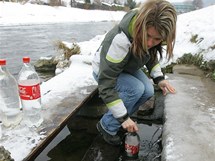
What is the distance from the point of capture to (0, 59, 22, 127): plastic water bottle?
242cm

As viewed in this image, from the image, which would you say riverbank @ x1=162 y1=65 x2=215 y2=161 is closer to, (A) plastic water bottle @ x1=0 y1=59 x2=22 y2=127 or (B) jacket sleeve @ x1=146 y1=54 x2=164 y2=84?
(B) jacket sleeve @ x1=146 y1=54 x2=164 y2=84

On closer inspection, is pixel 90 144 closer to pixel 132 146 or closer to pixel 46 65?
pixel 132 146

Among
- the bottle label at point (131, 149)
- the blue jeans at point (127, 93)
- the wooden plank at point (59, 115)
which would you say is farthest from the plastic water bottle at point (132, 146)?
the wooden plank at point (59, 115)

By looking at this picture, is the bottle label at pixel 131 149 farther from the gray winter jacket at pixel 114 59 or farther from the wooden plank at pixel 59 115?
the wooden plank at pixel 59 115

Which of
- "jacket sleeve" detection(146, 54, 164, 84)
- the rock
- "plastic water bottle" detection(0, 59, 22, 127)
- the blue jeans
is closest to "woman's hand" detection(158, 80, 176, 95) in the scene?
"jacket sleeve" detection(146, 54, 164, 84)

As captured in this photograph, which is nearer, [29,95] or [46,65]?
[29,95]

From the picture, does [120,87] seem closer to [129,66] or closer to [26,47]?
[129,66]

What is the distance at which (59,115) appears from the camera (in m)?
2.62

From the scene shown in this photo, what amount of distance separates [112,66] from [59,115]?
28.9 inches

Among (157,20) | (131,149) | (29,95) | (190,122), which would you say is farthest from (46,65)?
(157,20)

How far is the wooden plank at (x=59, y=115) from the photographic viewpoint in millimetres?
2138

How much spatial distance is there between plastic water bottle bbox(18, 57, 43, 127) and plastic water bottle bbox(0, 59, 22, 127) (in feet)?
0.27

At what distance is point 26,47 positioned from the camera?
9.59m

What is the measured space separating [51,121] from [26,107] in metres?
0.26
